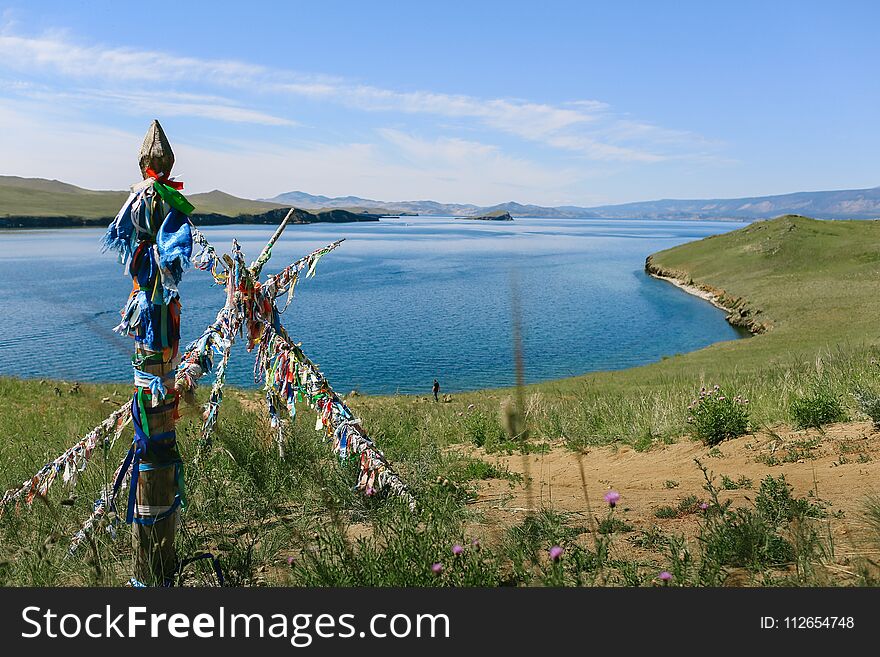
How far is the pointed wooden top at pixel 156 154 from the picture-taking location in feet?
14.3

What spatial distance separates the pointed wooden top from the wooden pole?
229 millimetres

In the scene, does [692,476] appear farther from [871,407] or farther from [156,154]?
[156,154]

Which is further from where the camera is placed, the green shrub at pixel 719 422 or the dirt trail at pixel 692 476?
the green shrub at pixel 719 422

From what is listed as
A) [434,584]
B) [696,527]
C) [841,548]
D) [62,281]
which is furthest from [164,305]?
[62,281]

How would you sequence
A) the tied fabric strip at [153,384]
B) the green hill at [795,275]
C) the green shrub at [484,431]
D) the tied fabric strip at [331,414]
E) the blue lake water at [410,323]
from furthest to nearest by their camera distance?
1. the green hill at [795,275]
2. the blue lake water at [410,323]
3. the green shrub at [484,431]
4. the tied fabric strip at [331,414]
5. the tied fabric strip at [153,384]

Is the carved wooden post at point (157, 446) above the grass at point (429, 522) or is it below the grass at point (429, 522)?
above

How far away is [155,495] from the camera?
4.13m

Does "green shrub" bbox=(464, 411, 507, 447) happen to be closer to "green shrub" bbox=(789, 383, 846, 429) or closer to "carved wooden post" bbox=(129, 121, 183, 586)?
"green shrub" bbox=(789, 383, 846, 429)

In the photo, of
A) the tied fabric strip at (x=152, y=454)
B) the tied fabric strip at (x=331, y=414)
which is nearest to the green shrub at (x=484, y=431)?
the tied fabric strip at (x=331, y=414)

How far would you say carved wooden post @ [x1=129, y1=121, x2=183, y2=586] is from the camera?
4113mm

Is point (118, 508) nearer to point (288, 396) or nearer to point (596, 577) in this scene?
point (288, 396)

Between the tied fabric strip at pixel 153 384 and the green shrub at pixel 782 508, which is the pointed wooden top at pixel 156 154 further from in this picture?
the green shrub at pixel 782 508

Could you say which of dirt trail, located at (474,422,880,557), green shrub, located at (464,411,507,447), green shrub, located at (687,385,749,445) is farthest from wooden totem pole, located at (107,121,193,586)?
green shrub, located at (687,385,749,445)

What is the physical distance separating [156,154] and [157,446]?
1.96 meters
